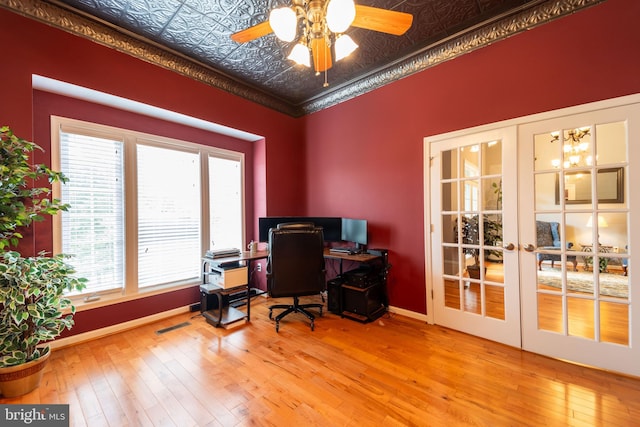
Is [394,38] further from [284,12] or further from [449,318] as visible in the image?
[449,318]

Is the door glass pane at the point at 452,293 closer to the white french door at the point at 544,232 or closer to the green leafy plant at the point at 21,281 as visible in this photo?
the white french door at the point at 544,232

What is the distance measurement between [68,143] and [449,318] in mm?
4435

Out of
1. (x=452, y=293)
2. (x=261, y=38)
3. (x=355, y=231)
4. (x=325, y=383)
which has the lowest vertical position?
(x=325, y=383)

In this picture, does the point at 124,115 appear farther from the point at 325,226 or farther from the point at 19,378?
the point at 325,226

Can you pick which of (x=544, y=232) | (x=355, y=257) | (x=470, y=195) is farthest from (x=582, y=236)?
(x=355, y=257)

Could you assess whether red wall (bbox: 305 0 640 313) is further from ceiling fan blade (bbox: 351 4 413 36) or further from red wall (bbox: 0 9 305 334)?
ceiling fan blade (bbox: 351 4 413 36)

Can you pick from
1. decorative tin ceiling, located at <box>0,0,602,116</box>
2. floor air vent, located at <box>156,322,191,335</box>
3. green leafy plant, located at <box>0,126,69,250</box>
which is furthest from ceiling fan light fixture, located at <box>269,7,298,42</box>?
floor air vent, located at <box>156,322,191,335</box>

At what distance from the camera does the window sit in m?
2.57

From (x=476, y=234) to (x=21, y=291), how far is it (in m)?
3.88

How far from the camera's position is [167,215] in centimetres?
322

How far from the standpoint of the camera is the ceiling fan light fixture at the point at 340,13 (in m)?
1.38

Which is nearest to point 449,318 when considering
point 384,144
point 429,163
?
point 429,163

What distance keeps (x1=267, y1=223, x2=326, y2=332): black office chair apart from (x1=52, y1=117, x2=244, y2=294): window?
4.69ft

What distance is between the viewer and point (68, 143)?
2537 millimetres
